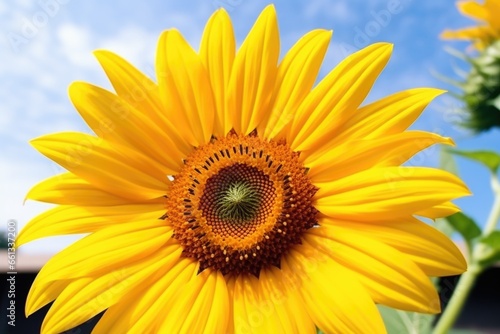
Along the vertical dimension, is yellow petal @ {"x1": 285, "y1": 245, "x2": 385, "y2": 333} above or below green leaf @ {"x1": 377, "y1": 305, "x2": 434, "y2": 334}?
above

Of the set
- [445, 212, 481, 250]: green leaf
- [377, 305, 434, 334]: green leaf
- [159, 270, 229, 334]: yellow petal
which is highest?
[445, 212, 481, 250]: green leaf

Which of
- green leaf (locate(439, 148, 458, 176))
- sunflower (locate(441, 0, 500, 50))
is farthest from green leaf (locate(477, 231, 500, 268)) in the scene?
sunflower (locate(441, 0, 500, 50))

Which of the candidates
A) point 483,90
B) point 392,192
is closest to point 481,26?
point 483,90

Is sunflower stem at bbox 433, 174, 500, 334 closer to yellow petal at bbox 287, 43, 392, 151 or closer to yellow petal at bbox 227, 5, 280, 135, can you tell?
yellow petal at bbox 287, 43, 392, 151

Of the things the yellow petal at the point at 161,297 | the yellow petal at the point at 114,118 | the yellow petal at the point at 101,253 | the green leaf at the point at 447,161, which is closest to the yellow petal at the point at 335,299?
the yellow petal at the point at 161,297

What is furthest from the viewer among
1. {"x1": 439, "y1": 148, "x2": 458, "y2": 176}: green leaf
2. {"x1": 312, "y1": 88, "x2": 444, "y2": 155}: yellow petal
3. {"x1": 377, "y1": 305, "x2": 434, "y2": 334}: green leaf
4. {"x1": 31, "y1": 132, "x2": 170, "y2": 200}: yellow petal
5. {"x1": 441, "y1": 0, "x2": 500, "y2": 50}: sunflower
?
{"x1": 441, "y1": 0, "x2": 500, "y2": 50}: sunflower

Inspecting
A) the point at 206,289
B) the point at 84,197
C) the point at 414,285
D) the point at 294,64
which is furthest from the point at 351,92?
the point at 84,197

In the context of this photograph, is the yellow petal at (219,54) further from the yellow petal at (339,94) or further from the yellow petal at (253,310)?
the yellow petal at (253,310)

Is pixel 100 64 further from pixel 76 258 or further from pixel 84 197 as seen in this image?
pixel 76 258
